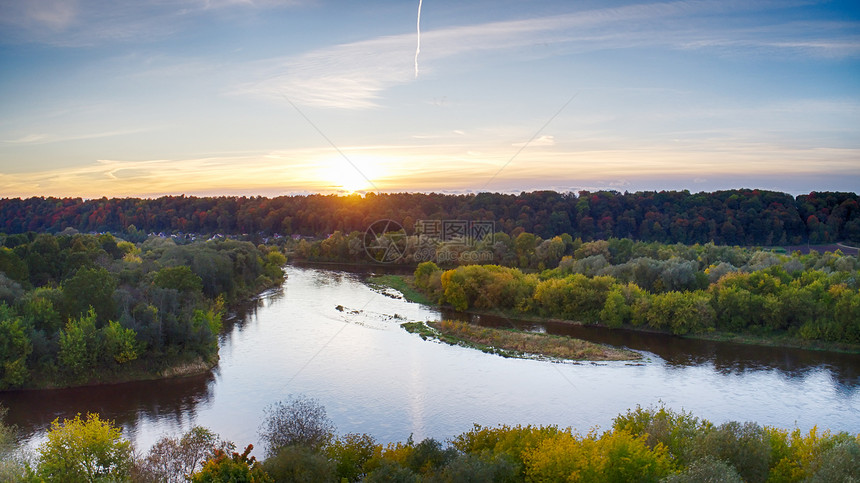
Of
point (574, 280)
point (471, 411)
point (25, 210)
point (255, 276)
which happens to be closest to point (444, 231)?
point (255, 276)

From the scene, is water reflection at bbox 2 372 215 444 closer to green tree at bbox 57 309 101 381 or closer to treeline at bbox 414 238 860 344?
green tree at bbox 57 309 101 381

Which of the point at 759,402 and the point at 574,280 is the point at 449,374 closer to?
the point at 759,402

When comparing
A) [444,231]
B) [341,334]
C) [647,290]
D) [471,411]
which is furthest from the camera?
[444,231]

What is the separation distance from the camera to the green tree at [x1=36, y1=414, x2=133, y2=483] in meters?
13.4

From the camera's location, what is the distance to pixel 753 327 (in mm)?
34875

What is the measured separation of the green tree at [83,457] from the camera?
13.4 m

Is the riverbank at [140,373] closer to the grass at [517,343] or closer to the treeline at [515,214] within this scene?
the grass at [517,343]

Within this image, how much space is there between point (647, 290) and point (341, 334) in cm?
2042

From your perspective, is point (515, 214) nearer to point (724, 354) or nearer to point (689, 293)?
point (689, 293)

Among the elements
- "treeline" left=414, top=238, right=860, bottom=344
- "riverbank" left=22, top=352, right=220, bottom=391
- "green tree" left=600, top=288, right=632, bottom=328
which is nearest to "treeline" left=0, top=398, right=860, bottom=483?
"riverbank" left=22, top=352, right=220, bottom=391

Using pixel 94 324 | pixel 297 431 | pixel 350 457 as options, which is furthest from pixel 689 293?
pixel 94 324

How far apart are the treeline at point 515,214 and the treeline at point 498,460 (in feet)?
170

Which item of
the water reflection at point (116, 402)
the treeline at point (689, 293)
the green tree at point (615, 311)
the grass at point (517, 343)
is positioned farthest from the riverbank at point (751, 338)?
the water reflection at point (116, 402)

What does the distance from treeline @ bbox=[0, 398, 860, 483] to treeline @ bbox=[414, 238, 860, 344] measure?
2050cm
